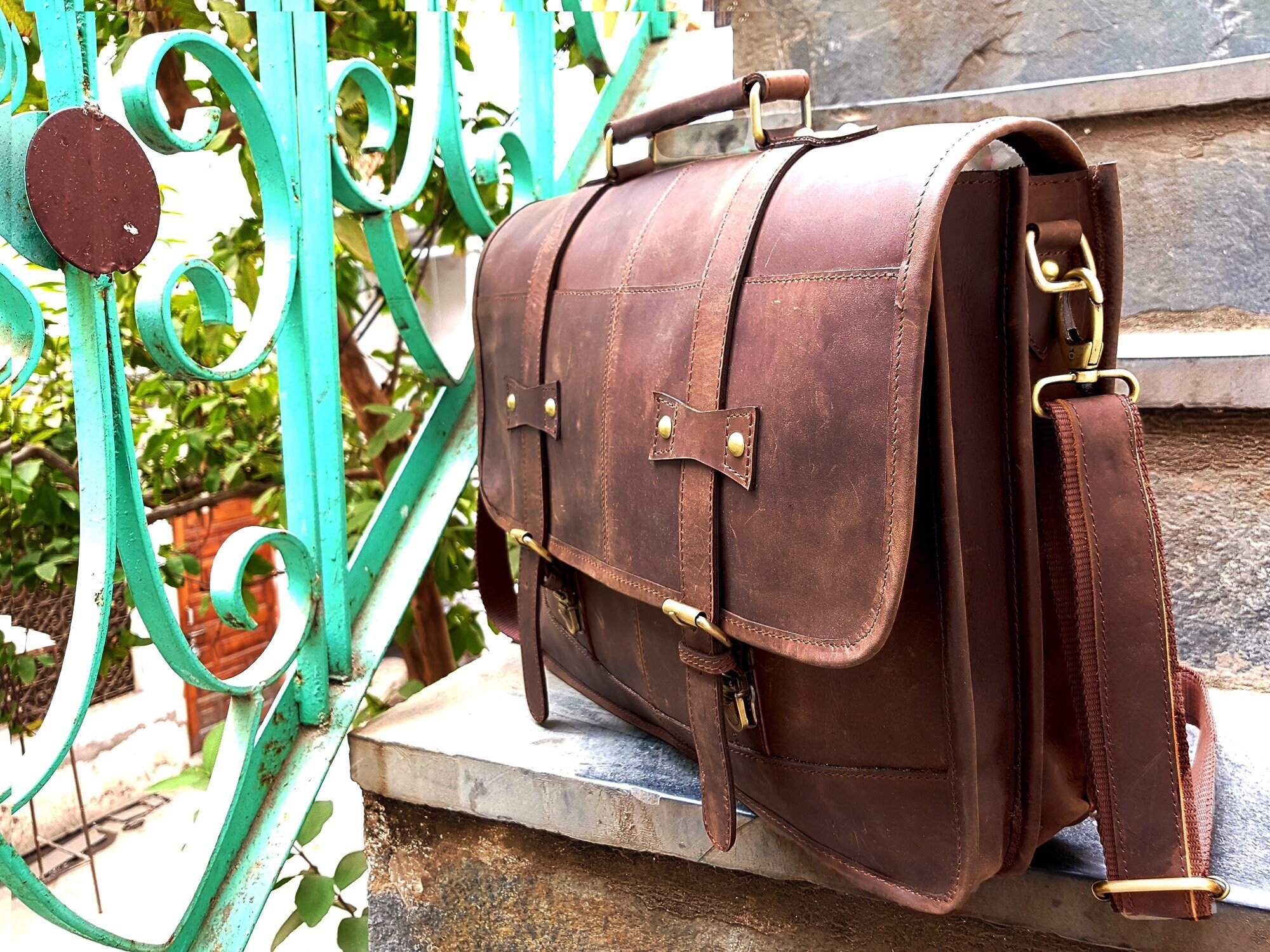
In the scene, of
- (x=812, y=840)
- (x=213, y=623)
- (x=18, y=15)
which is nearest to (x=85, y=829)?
(x=18, y=15)

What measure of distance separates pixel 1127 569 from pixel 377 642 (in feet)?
2.04

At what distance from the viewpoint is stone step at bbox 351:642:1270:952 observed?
60 cm

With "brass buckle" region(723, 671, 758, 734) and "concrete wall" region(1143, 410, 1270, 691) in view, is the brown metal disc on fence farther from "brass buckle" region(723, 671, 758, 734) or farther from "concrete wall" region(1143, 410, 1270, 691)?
"concrete wall" region(1143, 410, 1270, 691)

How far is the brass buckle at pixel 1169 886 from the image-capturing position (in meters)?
0.53

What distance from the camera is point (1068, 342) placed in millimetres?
562

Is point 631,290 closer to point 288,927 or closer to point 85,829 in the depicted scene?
point 288,927

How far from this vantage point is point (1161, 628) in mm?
542

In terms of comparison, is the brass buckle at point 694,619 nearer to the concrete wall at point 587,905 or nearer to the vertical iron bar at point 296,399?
the concrete wall at point 587,905

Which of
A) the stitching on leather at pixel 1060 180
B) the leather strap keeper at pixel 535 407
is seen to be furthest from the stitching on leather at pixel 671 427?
the stitching on leather at pixel 1060 180

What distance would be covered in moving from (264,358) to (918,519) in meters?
0.49

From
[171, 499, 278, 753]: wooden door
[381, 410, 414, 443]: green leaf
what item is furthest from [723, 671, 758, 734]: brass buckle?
[171, 499, 278, 753]: wooden door

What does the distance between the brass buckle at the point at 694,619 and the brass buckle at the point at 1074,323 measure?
224mm

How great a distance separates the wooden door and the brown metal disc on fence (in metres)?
2.58

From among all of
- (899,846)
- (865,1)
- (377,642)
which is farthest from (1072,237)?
(865,1)
